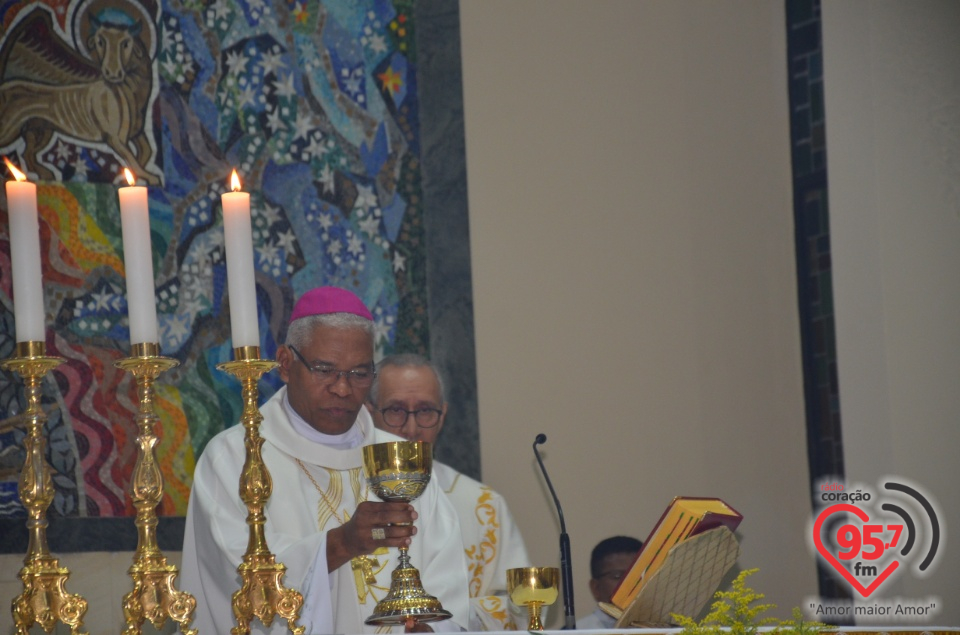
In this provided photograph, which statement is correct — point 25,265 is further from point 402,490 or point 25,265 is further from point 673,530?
point 673,530

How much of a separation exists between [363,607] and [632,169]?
8.96ft

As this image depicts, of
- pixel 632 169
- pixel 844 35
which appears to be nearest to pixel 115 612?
pixel 632 169

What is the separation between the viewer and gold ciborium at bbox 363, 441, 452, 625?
3545mm

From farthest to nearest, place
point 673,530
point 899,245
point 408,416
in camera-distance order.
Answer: point 899,245
point 408,416
point 673,530

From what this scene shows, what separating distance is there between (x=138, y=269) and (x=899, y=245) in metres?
3.75

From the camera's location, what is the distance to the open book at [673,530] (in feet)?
12.7

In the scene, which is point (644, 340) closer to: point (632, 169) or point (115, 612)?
point (632, 169)

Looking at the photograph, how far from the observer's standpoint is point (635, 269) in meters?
6.71

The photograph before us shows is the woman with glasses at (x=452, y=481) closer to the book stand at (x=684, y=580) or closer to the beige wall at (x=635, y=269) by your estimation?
the beige wall at (x=635, y=269)

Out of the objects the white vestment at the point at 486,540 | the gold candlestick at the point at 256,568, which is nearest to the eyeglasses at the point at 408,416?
A: the white vestment at the point at 486,540

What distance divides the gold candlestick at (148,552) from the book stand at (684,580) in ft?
3.66

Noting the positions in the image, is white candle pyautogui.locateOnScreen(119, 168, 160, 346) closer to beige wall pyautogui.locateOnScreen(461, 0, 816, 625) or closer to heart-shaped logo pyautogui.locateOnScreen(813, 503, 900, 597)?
beige wall pyautogui.locateOnScreen(461, 0, 816, 625)

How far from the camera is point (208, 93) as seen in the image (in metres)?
6.27

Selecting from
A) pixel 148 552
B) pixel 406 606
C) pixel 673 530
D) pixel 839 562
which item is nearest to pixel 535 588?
pixel 673 530
